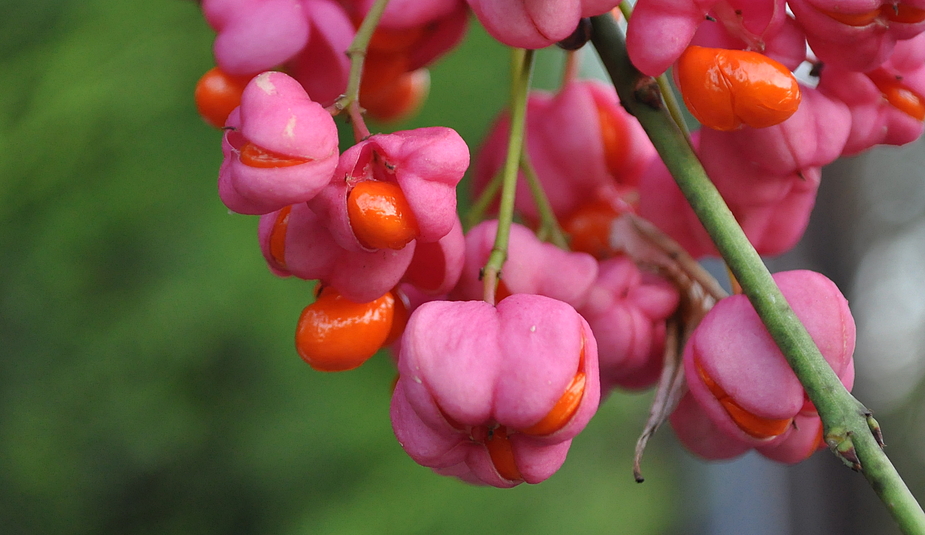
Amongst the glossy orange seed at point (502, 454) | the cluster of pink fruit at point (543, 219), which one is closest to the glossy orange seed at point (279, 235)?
the cluster of pink fruit at point (543, 219)

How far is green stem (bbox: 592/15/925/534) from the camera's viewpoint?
0.77 feet

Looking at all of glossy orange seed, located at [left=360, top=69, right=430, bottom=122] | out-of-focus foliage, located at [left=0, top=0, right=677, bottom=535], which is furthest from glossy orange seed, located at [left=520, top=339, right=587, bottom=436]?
out-of-focus foliage, located at [left=0, top=0, right=677, bottom=535]

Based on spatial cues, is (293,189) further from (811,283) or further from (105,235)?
(105,235)

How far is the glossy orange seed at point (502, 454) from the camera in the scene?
287 mm

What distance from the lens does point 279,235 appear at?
12.1 inches

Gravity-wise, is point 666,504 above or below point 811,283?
below

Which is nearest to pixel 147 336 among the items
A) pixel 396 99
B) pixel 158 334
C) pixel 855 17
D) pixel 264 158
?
pixel 158 334

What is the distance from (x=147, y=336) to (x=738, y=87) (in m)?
0.45

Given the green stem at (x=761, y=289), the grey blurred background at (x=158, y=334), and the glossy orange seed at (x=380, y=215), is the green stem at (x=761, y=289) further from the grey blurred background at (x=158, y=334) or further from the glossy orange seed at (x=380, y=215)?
the grey blurred background at (x=158, y=334)

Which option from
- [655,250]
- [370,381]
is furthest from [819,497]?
[655,250]

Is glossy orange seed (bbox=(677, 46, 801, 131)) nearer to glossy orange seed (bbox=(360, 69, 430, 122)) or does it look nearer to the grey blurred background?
glossy orange seed (bbox=(360, 69, 430, 122))

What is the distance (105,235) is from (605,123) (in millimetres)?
357

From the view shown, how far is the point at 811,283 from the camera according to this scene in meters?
0.30

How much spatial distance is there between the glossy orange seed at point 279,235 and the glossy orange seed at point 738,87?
0.16 meters
